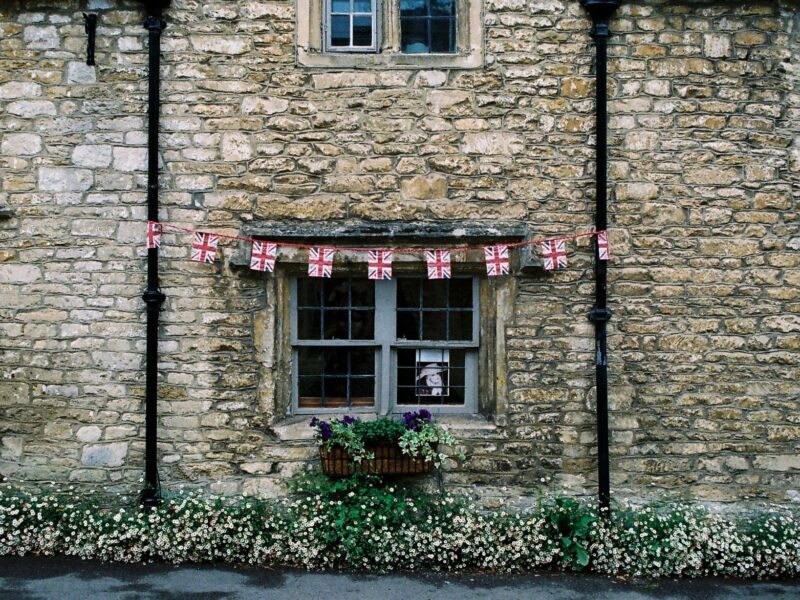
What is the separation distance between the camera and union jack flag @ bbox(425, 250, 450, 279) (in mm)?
5516

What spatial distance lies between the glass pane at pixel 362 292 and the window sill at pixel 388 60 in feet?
6.04

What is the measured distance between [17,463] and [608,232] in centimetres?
542

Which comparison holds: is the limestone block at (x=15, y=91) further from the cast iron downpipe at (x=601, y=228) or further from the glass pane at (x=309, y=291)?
the cast iron downpipe at (x=601, y=228)

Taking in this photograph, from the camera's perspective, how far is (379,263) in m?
5.56

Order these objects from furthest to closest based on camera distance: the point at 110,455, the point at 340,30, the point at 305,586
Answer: the point at 340,30, the point at 110,455, the point at 305,586

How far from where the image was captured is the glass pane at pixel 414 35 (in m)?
5.74

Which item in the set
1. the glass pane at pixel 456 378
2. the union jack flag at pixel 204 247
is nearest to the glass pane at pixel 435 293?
the glass pane at pixel 456 378

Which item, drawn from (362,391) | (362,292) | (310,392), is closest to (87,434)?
(310,392)

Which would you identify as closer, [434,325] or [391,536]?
[391,536]

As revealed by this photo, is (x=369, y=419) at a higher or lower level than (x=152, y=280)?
lower

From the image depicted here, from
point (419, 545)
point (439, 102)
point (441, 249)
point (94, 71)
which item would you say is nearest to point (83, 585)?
point (419, 545)

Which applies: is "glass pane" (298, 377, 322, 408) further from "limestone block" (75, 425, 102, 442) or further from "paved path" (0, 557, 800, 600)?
"limestone block" (75, 425, 102, 442)

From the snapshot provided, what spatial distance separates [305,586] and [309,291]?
239 cm

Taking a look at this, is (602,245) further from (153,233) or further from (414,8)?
(153,233)
